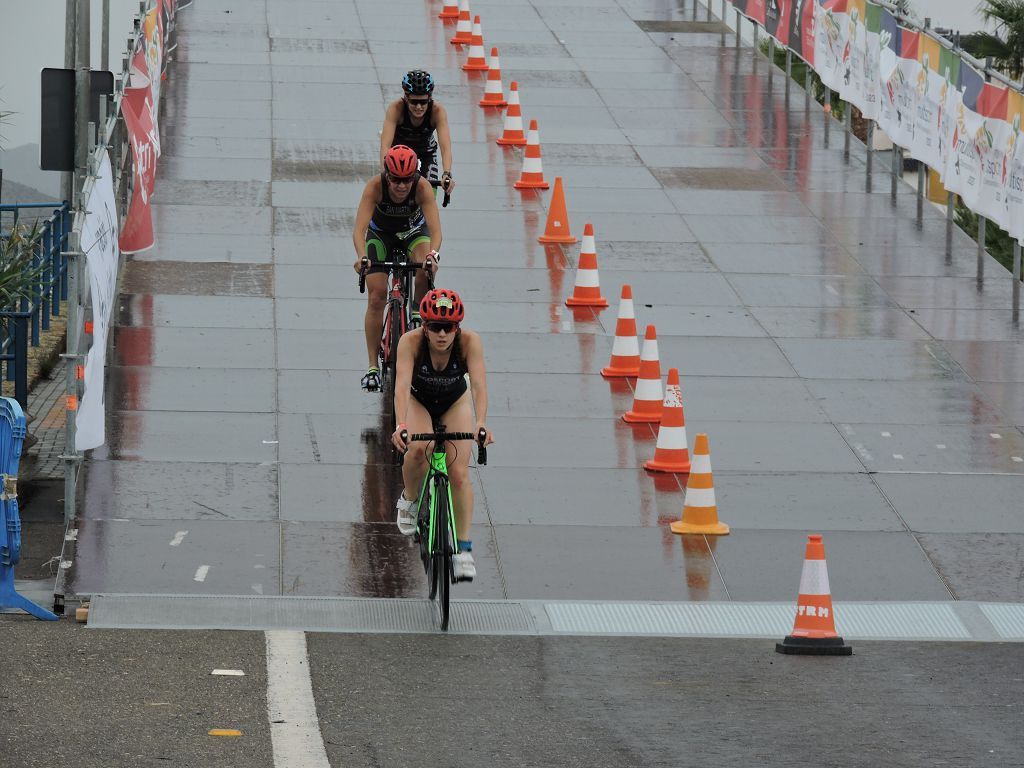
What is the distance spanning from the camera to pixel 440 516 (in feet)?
32.4

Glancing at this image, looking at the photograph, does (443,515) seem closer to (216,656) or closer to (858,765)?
(216,656)

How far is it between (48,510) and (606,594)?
364 centimetres

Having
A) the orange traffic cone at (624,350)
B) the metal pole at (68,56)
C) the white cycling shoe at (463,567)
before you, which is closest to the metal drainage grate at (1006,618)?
the white cycling shoe at (463,567)

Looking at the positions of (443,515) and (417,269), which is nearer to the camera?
(443,515)

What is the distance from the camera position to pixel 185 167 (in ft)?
70.0

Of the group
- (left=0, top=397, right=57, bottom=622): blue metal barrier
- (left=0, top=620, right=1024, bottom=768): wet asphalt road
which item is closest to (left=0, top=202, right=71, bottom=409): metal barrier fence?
(left=0, top=397, right=57, bottom=622): blue metal barrier

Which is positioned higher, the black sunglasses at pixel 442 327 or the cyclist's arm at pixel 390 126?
the cyclist's arm at pixel 390 126

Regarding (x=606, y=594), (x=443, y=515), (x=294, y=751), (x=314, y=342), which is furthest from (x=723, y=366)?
(x=294, y=751)

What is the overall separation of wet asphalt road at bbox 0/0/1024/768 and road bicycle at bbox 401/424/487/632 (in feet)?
1.06

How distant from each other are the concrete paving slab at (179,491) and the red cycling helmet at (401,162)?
6.94 ft

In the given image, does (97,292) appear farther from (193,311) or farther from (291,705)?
(193,311)

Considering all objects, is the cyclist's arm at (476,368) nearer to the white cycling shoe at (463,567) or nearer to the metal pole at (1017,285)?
the white cycling shoe at (463,567)

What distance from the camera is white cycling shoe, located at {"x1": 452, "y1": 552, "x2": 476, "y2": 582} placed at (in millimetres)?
10023

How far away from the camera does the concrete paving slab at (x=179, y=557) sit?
10.6 meters
